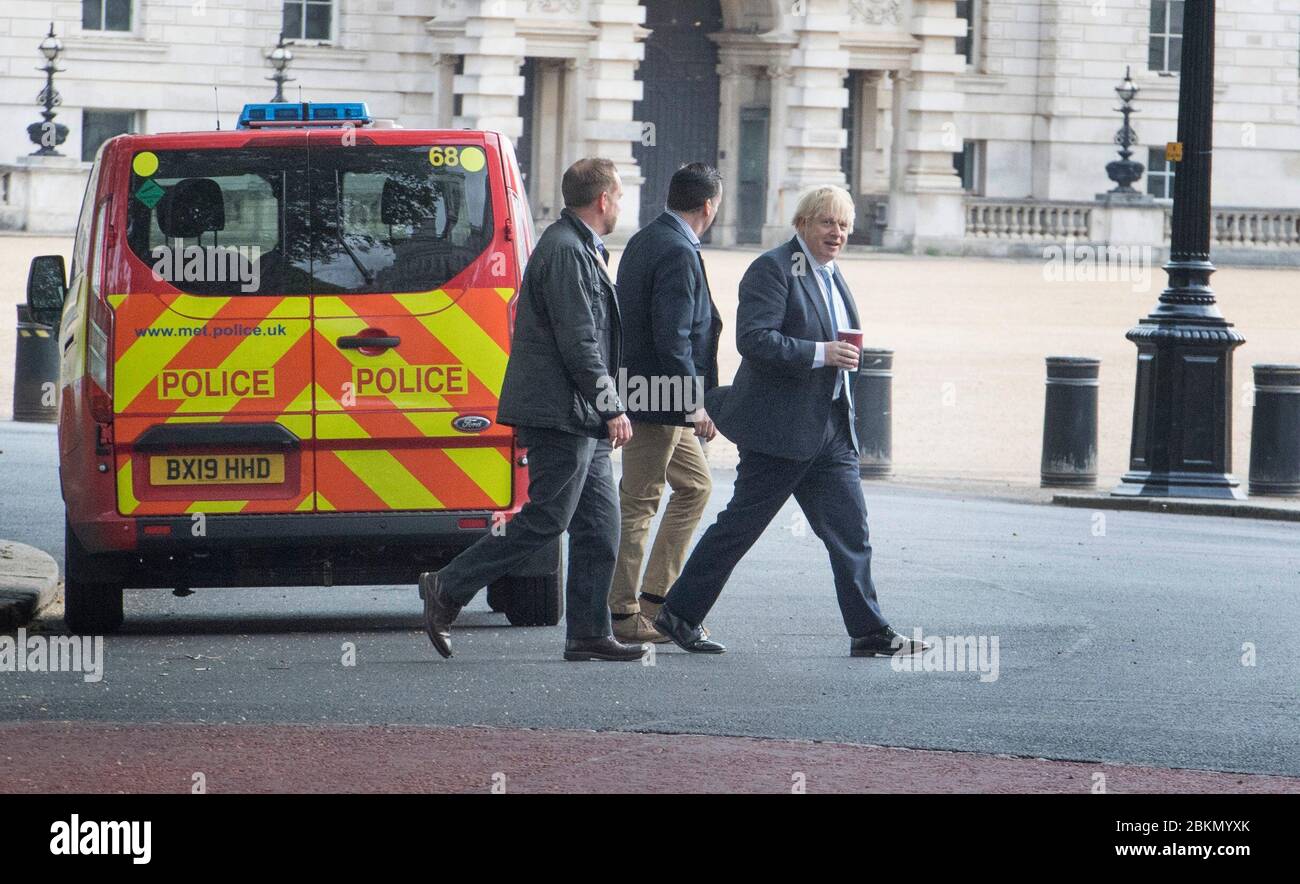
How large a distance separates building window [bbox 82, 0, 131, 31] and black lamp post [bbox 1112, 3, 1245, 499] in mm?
34416

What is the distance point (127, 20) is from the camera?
47.3 metres

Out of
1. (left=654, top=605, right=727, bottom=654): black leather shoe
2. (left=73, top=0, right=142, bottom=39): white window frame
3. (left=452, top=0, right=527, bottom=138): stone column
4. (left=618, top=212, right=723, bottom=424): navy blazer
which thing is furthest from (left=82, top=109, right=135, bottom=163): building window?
(left=654, top=605, right=727, bottom=654): black leather shoe

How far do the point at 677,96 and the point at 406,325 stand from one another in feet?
134

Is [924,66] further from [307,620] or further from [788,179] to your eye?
[307,620]

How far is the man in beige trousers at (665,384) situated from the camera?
29.8ft

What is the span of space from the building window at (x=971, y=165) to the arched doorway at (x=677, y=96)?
220 inches

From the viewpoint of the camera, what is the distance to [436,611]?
8883 mm

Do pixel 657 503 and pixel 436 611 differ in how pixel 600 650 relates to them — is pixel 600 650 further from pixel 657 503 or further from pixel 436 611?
pixel 657 503

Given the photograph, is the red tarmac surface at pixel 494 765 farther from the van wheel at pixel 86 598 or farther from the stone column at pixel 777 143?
the stone column at pixel 777 143

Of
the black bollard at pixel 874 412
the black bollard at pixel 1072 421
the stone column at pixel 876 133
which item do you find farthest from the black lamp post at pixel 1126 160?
the black bollard at pixel 1072 421

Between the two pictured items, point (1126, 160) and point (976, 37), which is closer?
point (1126, 160)

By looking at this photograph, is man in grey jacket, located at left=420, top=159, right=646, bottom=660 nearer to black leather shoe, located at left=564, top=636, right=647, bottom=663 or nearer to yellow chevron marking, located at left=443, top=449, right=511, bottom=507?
black leather shoe, located at left=564, top=636, right=647, bottom=663

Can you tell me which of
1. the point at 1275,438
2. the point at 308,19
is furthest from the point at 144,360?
the point at 308,19

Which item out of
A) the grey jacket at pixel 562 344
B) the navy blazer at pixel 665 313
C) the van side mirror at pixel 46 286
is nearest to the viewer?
the grey jacket at pixel 562 344
